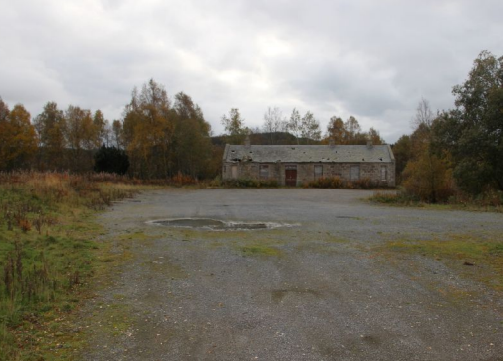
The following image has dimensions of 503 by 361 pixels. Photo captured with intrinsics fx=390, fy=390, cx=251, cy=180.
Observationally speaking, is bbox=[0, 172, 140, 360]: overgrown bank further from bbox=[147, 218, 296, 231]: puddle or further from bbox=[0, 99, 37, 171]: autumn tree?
bbox=[0, 99, 37, 171]: autumn tree

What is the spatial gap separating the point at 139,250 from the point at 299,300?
428 centimetres

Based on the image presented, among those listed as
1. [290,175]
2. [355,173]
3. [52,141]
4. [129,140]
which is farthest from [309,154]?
[52,141]

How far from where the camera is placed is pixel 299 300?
17.1 feet

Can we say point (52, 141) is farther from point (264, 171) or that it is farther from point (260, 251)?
point (260, 251)

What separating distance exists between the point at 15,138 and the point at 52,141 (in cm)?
565

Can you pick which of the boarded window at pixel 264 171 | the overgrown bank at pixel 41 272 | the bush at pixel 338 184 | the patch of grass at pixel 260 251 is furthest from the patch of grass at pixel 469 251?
the boarded window at pixel 264 171

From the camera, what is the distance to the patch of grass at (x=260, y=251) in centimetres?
788

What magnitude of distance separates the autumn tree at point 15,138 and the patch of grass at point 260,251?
47.8 metres

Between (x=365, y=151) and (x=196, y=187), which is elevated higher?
(x=365, y=151)

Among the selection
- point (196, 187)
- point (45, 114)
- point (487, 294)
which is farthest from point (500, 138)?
point (45, 114)

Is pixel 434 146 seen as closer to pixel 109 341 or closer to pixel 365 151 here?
pixel 365 151

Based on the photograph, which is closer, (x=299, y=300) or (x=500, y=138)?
(x=299, y=300)

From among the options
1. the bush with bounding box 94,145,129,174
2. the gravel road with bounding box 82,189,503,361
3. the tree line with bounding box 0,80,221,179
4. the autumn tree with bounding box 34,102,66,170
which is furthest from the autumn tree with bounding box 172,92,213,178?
the gravel road with bounding box 82,189,503,361

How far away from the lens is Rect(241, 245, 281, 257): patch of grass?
7877 millimetres
